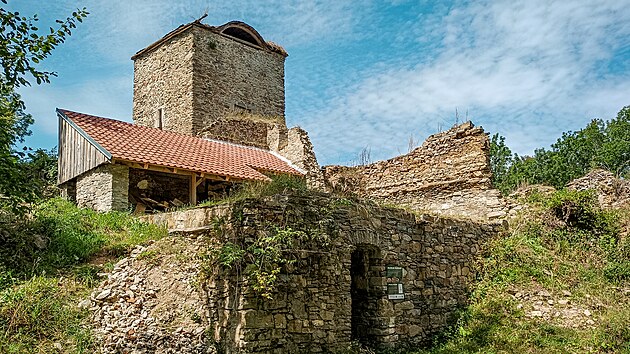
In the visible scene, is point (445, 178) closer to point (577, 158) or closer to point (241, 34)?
point (241, 34)

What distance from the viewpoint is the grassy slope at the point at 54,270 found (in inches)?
293

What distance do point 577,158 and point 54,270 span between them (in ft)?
91.9

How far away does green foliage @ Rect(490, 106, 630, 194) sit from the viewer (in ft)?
93.6

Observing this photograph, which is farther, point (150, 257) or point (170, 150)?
point (170, 150)

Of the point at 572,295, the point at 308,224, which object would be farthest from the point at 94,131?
the point at 572,295

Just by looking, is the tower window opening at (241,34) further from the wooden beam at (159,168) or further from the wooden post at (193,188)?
the wooden post at (193,188)

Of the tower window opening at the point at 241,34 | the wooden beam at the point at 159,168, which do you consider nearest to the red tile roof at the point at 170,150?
the wooden beam at the point at 159,168

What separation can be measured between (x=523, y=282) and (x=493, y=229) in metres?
1.72

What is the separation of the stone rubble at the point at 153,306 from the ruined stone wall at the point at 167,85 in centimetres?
1368

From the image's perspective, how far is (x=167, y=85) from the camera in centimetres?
2316

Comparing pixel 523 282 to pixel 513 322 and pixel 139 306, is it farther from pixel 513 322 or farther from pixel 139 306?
pixel 139 306

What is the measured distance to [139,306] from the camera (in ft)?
26.3

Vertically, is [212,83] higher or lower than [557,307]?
higher

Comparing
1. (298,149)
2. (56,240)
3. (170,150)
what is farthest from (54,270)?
(298,149)
